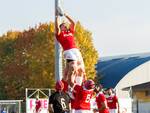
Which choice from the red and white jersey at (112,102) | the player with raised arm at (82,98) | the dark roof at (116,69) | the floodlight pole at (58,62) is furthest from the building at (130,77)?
the player with raised arm at (82,98)

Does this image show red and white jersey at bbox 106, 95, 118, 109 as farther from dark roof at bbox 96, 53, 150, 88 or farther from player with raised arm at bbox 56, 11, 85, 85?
dark roof at bbox 96, 53, 150, 88

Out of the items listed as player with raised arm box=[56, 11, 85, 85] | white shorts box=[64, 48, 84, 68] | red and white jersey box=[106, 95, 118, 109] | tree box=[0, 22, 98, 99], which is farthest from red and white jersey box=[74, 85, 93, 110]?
tree box=[0, 22, 98, 99]

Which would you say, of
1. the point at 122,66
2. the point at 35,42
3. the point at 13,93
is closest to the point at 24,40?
the point at 35,42

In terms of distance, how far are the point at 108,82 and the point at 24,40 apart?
1199 centimetres

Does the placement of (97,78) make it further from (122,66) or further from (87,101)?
(87,101)

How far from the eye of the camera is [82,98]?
16203 millimetres

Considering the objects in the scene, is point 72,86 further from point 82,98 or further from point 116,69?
point 116,69

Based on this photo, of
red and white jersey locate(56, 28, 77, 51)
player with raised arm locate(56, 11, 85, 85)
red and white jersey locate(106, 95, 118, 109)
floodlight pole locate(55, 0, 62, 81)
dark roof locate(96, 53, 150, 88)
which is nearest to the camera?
player with raised arm locate(56, 11, 85, 85)

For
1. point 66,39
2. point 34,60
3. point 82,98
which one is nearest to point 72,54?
point 66,39

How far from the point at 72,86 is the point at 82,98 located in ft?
6.82

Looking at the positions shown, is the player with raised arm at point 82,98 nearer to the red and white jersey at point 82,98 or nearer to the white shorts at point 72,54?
the red and white jersey at point 82,98

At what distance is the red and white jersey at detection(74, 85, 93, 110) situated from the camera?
16172 millimetres

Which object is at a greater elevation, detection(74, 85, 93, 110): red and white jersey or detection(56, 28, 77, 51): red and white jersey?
detection(56, 28, 77, 51): red and white jersey

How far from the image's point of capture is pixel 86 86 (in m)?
16.1
